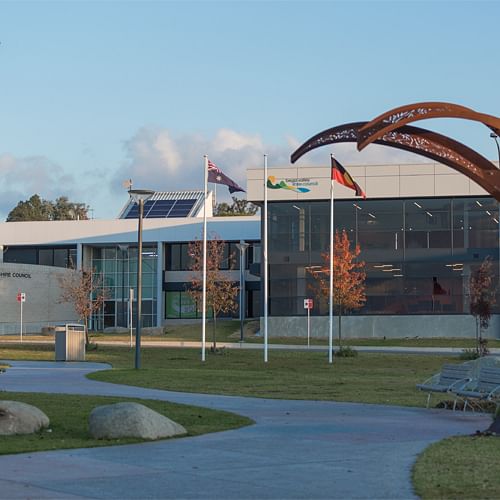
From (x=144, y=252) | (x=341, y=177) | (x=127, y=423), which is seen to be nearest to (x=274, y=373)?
(x=341, y=177)

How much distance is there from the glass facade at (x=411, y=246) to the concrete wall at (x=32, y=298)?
20.4m

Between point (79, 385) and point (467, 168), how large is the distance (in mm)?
12463

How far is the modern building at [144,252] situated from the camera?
82625 mm

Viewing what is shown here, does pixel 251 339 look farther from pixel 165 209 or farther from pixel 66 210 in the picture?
pixel 66 210

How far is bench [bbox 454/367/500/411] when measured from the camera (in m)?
17.5

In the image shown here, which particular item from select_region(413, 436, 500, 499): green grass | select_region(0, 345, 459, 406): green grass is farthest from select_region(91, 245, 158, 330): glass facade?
select_region(413, 436, 500, 499): green grass

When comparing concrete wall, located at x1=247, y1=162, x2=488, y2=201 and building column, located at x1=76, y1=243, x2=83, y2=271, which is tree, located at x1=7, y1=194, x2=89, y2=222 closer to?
building column, located at x1=76, y1=243, x2=83, y2=271

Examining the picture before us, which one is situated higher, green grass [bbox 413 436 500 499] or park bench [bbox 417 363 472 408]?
park bench [bbox 417 363 472 408]

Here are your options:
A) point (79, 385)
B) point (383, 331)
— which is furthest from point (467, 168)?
point (383, 331)

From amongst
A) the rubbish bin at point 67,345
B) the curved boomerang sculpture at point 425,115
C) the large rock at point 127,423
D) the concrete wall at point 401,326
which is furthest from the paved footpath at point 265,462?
the concrete wall at point 401,326

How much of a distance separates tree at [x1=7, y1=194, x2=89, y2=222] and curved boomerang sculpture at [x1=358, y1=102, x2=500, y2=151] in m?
126

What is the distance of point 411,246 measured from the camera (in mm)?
→ 62750

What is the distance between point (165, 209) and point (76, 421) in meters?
73.5

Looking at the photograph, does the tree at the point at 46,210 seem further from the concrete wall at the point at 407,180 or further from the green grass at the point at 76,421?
the green grass at the point at 76,421
